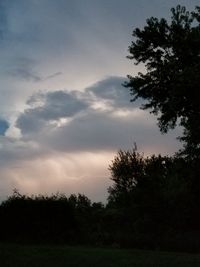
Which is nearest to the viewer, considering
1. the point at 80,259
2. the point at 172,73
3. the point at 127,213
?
the point at 80,259

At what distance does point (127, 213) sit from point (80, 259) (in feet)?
129

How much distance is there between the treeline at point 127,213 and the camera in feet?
124

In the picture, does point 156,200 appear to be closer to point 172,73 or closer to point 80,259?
point 172,73

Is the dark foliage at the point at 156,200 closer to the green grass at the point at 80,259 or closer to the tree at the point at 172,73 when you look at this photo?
the tree at the point at 172,73

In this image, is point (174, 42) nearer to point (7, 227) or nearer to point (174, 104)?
point (174, 104)

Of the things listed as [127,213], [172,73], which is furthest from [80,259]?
[127,213]

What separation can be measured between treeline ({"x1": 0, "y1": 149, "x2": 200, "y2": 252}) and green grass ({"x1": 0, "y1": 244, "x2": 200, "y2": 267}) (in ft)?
27.4

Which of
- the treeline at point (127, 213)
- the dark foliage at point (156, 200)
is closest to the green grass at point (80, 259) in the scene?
the treeline at point (127, 213)

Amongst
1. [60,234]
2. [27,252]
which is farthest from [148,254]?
[60,234]

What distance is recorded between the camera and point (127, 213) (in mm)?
64562

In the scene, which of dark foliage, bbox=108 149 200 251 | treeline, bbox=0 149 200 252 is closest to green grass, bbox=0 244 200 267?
treeline, bbox=0 149 200 252

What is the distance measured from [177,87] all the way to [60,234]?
1458 cm

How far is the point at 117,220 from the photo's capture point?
219 feet

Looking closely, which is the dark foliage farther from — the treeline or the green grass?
the green grass
